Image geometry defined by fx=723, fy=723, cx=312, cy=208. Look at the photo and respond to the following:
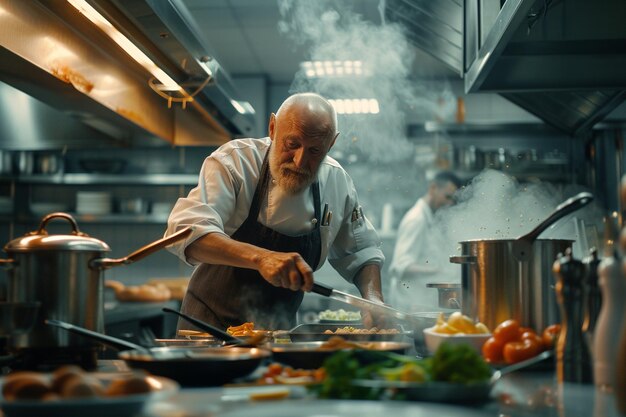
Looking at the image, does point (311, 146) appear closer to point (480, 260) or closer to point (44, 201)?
point (480, 260)

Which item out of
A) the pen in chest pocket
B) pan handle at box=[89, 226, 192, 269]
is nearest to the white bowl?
pan handle at box=[89, 226, 192, 269]

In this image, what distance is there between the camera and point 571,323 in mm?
1315

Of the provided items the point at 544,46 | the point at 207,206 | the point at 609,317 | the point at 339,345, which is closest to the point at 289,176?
the point at 207,206

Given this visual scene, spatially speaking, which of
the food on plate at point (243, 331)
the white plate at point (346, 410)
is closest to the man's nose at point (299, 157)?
the food on plate at point (243, 331)

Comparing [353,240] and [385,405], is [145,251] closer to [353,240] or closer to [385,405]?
[385,405]

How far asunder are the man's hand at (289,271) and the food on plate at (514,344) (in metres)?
0.54

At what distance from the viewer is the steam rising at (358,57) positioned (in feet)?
15.8

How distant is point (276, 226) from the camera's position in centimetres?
265

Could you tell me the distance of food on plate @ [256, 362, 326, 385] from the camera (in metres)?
1.16

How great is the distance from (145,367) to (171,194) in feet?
19.7

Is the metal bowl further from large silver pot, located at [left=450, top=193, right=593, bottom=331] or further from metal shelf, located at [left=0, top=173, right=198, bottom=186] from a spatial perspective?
metal shelf, located at [left=0, top=173, right=198, bottom=186]

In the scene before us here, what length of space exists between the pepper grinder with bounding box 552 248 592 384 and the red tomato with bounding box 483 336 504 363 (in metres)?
0.13

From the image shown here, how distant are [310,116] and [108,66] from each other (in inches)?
44.4

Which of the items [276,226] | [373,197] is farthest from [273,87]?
[276,226]
